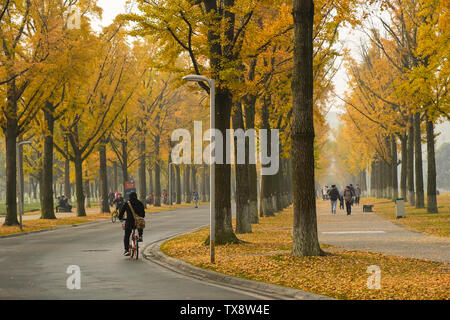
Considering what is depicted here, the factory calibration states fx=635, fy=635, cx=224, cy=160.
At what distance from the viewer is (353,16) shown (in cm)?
2102

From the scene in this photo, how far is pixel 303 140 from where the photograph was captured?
49.9 feet

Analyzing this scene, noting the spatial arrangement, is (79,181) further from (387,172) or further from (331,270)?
(387,172)

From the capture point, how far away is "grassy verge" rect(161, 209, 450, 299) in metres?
10.6

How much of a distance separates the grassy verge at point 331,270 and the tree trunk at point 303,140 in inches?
22.5

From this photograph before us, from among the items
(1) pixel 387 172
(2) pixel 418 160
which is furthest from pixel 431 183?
(1) pixel 387 172

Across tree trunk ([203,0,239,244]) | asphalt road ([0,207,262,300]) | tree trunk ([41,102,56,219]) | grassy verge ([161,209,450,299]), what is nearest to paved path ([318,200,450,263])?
grassy verge ([161,209,450,299])

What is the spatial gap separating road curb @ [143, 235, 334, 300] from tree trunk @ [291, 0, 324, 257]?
8.62ft

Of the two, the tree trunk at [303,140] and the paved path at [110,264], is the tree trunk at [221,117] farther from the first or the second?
the tree trunk at [303,140]

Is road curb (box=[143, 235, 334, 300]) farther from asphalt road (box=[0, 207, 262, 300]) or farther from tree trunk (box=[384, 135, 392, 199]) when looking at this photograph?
tree trunk (box=[384, 135, 392, 199])

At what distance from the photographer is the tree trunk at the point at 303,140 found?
15164 mm

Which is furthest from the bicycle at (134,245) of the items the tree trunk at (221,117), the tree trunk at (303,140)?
the tree trunk at (303,140)

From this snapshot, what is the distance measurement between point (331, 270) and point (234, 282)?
2.08 metres

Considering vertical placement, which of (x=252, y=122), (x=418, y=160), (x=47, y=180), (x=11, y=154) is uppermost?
(x=252, y=122)
